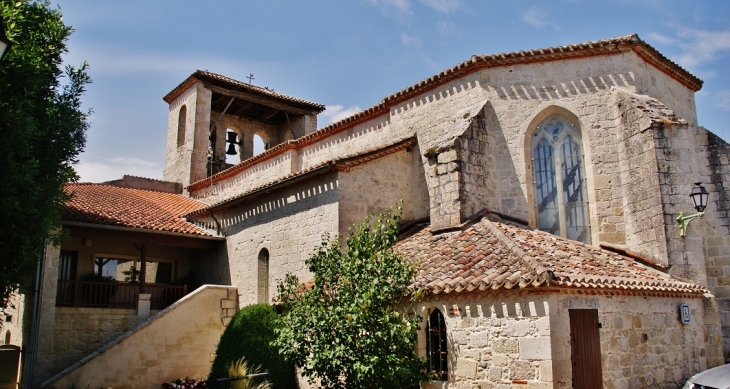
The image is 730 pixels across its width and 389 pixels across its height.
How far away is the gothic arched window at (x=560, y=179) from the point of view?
12.7 meters

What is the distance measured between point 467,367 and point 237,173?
550 inches

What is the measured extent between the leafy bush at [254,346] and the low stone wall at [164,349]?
60 cm

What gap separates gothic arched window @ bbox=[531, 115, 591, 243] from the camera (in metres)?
12.7

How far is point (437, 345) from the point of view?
1015 centimetres

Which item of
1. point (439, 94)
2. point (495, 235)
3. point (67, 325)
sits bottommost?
point (67, 325)

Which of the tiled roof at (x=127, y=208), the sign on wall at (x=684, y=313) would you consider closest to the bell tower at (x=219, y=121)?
the tiled roof at (x=127, y=208)

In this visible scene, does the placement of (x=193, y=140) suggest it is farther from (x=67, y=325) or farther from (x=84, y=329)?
(x=67, y=325)

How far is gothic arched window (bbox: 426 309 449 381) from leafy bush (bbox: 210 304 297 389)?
3.48 meters

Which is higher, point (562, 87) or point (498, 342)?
point (562, 87)

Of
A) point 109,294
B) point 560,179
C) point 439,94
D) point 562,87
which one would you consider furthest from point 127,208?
point 562,87

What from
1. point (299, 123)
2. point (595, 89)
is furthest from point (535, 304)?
point (299, 123)

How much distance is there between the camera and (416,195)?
14688mm

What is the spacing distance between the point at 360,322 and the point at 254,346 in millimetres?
4763

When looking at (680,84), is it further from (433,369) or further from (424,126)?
(433,369)
